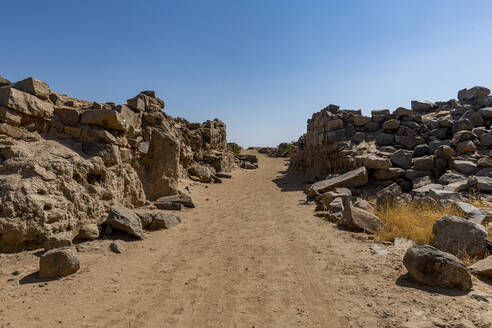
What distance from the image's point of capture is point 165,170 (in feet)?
26.7

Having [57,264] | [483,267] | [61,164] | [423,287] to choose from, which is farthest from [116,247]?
[483,267]

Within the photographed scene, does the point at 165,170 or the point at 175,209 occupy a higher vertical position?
the point at 165,170

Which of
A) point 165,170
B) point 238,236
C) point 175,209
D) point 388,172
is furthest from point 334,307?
point 388,172

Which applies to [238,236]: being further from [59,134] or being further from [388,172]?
[388,172]

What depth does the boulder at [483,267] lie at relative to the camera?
308 centimetres

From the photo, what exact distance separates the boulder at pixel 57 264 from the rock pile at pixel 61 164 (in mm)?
650

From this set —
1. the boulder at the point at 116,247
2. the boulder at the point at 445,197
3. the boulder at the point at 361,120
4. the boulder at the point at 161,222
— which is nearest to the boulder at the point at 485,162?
the boulder at the point at 445,197

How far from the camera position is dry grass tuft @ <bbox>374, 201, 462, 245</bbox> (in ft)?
14.4

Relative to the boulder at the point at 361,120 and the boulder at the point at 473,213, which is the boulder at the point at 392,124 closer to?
the boulder at the point at 361,120

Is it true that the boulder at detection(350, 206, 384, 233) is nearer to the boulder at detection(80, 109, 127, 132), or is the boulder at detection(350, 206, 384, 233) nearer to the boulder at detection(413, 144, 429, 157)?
the boulder at detection(80, 109, 127, 132)

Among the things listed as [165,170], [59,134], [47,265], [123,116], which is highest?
[123,116]

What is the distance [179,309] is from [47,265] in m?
1.81

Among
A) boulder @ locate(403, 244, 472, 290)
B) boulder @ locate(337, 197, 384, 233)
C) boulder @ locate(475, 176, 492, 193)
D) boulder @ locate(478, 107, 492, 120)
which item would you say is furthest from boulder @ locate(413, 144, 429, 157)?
boulder @ locate(403, 244, 472, 290)

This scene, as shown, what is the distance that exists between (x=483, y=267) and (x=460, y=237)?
61 centimetres
